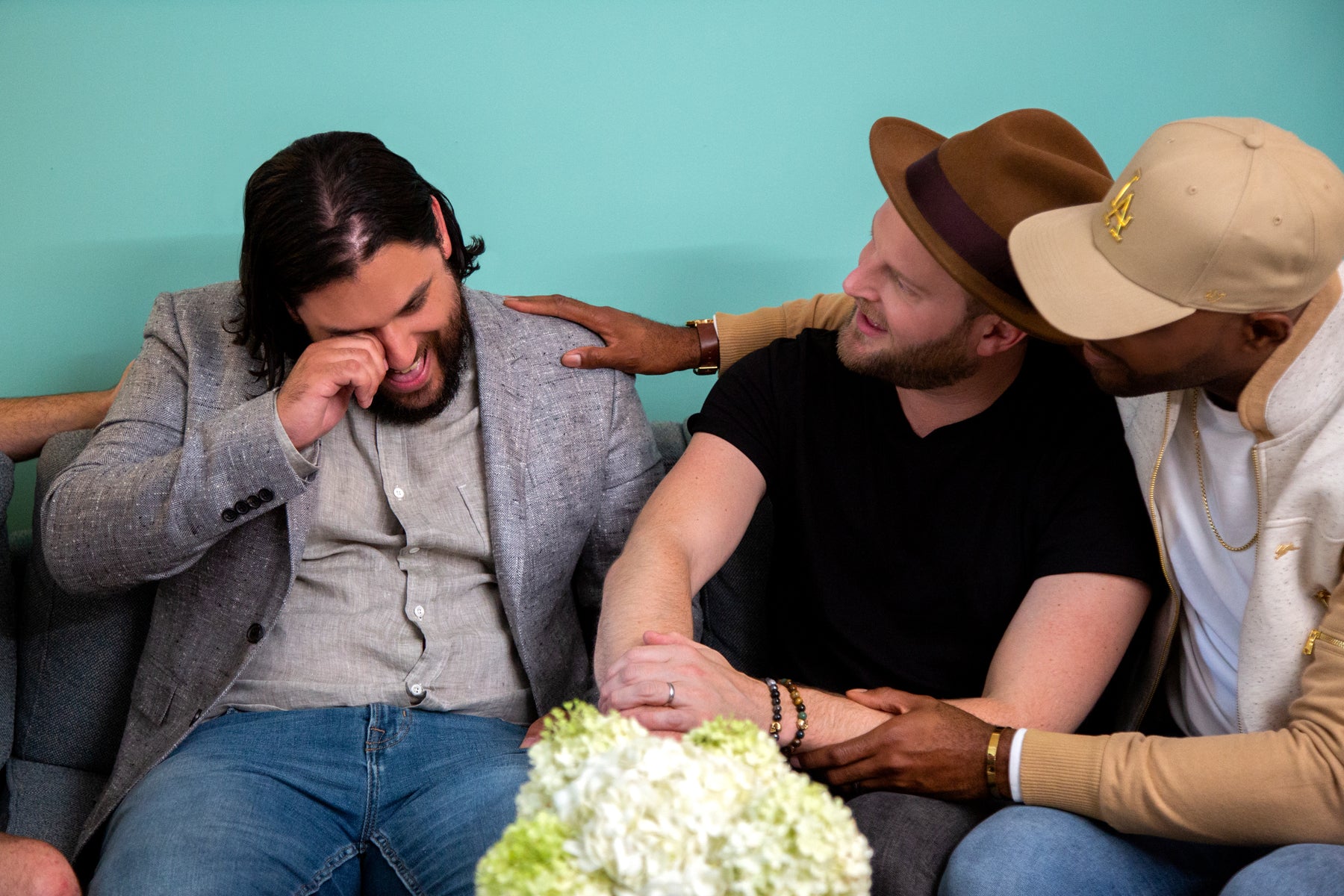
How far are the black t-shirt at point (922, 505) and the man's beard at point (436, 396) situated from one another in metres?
0.42

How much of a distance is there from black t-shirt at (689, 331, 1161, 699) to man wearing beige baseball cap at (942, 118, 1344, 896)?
228 mm

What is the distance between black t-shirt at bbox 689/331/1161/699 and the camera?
69.1 inches

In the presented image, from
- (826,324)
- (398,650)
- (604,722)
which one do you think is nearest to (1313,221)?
(826,324)

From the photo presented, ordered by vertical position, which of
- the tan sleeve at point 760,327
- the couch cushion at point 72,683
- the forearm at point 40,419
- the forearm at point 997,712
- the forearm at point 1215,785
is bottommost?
the couch cushion at point 72,683

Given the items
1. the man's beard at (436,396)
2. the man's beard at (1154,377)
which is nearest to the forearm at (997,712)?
the man's beard at (1154,377)

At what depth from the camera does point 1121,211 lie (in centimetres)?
142

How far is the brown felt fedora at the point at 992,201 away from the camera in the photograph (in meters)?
1.63

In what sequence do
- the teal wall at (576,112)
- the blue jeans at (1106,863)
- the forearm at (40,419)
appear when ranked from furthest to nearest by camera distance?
the teal wall at (576,112)
the forearm at (40,419)
the blue jeans at (1106,863)

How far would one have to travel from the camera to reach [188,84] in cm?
229

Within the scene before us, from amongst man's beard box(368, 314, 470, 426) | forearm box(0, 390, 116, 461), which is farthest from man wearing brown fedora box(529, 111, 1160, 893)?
forearm box(0, 390, 116, 461)

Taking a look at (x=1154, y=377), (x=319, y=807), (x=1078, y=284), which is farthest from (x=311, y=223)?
(x=1154, y=377)

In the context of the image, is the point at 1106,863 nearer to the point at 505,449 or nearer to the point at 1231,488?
the point at 1231,488

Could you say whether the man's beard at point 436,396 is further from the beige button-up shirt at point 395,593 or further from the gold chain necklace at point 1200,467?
the gold chain necklace at point 1200,467

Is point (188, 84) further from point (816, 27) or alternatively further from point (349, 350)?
point (816, 27)
